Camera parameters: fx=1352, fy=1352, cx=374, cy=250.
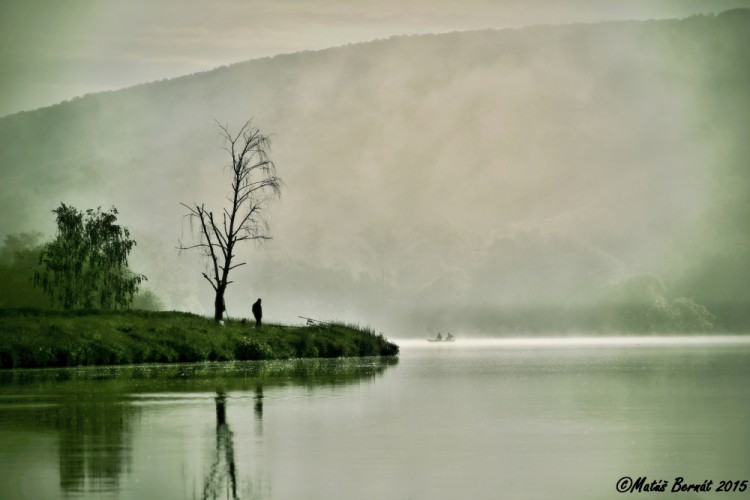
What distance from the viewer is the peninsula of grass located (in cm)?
5194

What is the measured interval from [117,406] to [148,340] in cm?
2759

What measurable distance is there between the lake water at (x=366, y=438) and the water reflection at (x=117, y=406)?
0.23 ft

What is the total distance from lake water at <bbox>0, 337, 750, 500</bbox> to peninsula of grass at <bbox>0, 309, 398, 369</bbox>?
9884 millimetres

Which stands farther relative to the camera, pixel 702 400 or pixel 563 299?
pixel 563 299

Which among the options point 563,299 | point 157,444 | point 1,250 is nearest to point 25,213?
point 1,250

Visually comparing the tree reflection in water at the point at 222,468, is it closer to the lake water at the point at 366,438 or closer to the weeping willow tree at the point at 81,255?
the lake water at the point at 366,438

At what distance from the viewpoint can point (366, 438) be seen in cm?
2409

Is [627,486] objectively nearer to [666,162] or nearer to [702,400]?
[702,400]

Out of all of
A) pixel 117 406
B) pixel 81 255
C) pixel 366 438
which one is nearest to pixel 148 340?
pixel 81 255

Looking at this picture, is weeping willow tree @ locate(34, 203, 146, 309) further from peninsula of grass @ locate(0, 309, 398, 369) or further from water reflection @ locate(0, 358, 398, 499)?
water reflection @ locate(0, 358, 398, 499)

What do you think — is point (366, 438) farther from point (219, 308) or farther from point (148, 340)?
point (219, 308)

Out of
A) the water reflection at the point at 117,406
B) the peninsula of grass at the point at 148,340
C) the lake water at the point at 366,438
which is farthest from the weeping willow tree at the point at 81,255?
the lake water at the point at 366,438

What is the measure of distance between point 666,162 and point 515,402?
170m

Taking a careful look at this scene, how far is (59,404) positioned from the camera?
3173 cm
